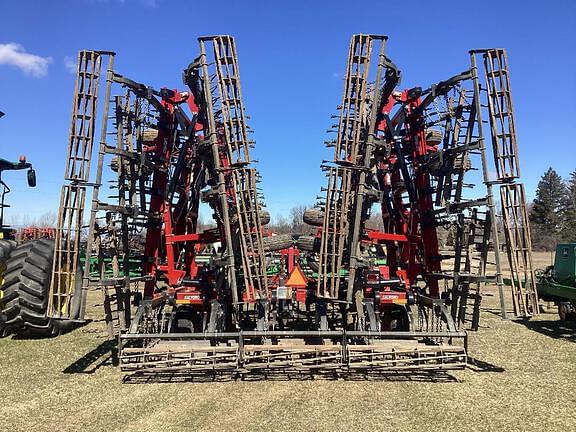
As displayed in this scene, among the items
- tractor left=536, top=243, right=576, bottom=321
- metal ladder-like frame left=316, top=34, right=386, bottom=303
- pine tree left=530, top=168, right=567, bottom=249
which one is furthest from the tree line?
metal ladder-like frame left=316, top=34, right=386, bottom=303

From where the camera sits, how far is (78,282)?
9883mm

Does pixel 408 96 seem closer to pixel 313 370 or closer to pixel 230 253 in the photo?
pixel 230 253

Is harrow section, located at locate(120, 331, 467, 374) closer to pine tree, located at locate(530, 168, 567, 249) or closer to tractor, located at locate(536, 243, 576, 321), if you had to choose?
tractor, located at locate(536, 243, 576, 321)

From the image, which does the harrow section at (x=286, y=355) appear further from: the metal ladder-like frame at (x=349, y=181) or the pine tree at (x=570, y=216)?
the pine tree at (x=570, y=216)

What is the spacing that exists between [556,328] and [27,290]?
11.4 meters

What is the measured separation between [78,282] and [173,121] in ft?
13.1

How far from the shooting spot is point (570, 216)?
188 feet

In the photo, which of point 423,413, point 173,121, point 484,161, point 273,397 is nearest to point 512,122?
point 484,161

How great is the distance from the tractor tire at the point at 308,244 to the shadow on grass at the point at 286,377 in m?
2.60

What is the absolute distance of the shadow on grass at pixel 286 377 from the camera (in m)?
6.59

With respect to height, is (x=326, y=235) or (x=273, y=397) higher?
(x=326, y=235)

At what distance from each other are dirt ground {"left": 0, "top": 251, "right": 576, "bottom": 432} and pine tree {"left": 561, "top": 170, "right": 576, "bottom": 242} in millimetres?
45921

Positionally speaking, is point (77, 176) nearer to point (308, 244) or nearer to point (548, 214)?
point (308, 244)

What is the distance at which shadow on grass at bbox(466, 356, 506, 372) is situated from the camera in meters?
7.20
